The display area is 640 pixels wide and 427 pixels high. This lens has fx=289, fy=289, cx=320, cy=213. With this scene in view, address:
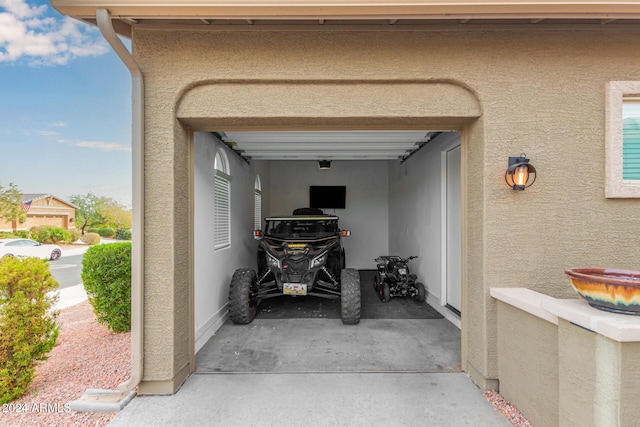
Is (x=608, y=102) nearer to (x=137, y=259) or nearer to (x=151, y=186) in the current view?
(x=151, y=186)

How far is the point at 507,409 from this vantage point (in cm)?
227

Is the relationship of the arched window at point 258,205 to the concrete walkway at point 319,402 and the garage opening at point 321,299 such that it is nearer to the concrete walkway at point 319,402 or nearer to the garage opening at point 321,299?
the garage opening at point 321,299

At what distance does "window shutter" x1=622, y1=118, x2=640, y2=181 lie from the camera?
2.54 meters

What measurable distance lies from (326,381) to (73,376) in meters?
2.38

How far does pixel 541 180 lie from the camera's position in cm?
253

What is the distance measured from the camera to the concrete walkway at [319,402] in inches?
84.8

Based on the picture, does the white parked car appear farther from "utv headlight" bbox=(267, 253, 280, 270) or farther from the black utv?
"utv headlight" bbox=(267, 253, 280, 270)

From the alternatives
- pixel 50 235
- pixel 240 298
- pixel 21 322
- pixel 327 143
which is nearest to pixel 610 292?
pixel 327 143

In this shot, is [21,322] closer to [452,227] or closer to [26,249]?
[452,227]

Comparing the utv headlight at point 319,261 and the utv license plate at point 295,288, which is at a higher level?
the utv headlight at point 319,261

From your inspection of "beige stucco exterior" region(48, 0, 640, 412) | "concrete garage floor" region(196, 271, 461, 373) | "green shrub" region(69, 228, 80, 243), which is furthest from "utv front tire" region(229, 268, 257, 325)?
"green shrub" region(69, 228, 80, 243)

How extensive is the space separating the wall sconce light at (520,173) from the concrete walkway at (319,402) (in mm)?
1820

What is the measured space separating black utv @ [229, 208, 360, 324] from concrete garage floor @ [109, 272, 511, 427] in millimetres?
320

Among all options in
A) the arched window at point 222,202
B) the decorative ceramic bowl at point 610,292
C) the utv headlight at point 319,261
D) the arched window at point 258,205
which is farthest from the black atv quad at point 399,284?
the decorative ceramic bowl at point 610,292
